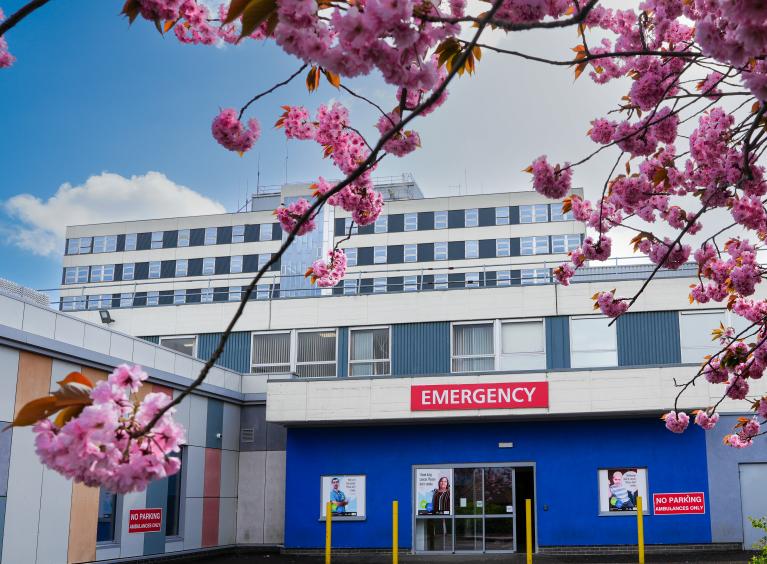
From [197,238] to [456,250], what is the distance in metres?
19.6

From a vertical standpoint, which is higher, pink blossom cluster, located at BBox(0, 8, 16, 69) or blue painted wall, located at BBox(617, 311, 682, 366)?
blue painted wall, located at BBox(617, 311, 682, 366)

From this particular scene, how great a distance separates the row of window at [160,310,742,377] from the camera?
2222 cm

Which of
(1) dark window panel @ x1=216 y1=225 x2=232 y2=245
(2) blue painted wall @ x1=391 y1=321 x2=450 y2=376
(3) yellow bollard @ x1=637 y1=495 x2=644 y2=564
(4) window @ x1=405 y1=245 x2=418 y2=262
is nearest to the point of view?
(3) yellow bollard @ x1=637 y1=495 x2=644 y2=564

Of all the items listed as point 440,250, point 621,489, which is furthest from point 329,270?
point 440,250

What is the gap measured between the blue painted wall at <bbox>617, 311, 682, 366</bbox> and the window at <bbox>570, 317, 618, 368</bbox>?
0.23 meters

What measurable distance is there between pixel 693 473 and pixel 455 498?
5548 millimetres

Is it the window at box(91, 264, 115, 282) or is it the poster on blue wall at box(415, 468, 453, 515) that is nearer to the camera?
the poster on blue wall at box(415, 468, 453, 515)

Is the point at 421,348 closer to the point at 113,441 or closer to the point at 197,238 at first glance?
the point at 113,441

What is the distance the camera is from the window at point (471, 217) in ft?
197

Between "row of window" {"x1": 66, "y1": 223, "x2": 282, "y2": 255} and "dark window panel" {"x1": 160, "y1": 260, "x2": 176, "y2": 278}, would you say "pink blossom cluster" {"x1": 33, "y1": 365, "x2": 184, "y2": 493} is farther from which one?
"dark window panel" {"x1": 160, "y1": 260, "x2": 176, "y2": 278}

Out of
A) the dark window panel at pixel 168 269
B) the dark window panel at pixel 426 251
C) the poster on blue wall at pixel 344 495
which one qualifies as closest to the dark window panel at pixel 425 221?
the dark window panel at pixel 426 251

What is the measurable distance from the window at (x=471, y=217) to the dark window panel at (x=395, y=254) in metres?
4.62

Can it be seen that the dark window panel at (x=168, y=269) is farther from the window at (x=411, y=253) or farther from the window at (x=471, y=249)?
the window at (x=471, y=249)

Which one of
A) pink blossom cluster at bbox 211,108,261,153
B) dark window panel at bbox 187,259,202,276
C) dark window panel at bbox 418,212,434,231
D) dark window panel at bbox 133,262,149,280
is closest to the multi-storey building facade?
pink blossom cluster at bbox 211,108,261,153
